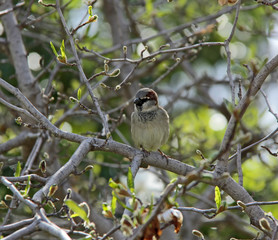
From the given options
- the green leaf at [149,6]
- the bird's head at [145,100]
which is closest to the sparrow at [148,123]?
the bird's head at [145,100]

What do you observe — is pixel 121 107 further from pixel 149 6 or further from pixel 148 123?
pixel 149 6

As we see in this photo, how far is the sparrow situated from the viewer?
391 cm

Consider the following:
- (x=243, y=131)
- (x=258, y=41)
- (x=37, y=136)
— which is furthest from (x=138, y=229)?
(x=258, y=41)

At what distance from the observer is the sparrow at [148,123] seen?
12.8 ft

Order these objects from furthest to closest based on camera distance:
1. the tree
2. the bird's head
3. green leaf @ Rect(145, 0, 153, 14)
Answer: green leaf @ Rect(145, 0, 153, 14)
the bird's head
the tree

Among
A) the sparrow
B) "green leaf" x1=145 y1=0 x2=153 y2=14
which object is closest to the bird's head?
the sparrow

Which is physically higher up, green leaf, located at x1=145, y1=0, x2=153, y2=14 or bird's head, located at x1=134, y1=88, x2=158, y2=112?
green leaf, located at x1=145, y1=0, x2=153, y2=14

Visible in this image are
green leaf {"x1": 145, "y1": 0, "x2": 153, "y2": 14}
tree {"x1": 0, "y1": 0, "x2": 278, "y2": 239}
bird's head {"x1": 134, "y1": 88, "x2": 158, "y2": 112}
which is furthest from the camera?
green leaf {"x1": 145, "y1": 0, "x2": 153, "y2": 14}

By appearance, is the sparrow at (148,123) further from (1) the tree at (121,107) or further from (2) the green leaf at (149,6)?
(2) the green leaf at (149,6)

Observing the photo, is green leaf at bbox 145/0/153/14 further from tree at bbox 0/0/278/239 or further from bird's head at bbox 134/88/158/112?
bird's head at bbox 134/88/158/112

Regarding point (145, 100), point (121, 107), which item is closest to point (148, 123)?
point (145, 100)

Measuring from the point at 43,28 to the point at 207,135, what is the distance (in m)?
2.17

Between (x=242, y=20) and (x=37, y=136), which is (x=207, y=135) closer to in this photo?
(x=242, y=20)

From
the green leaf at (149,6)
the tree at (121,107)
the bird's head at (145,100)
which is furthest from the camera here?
the green leaf at (149,6)
